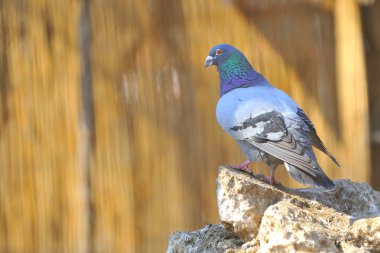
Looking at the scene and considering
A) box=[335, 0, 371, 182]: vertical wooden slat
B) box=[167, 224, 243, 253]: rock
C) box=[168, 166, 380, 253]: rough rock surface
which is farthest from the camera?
box=[335, 0, 371, 182]: vertical wooden slat

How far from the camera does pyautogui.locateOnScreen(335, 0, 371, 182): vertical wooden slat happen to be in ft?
19.7

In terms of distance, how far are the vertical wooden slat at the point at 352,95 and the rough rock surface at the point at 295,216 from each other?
222cm

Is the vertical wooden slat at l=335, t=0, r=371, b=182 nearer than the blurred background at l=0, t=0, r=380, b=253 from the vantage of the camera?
Yes

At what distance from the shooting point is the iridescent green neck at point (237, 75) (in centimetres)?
460

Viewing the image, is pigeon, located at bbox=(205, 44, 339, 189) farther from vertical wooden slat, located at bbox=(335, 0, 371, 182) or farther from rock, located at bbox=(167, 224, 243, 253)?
vertical wooden slat, located at bbox=(335, 0, 371, 182)

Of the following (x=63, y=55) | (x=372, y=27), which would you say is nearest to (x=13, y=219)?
(x=63, y=55)

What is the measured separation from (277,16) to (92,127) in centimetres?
176

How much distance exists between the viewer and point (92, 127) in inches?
A: 248

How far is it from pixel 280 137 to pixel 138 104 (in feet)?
8.63

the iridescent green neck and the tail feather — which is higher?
the iridescent green neck

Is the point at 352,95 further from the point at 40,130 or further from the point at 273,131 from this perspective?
the point at 40,130

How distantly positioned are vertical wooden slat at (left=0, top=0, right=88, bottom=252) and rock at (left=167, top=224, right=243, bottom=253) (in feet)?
8.85

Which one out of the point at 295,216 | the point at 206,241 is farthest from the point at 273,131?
the point at 295,216

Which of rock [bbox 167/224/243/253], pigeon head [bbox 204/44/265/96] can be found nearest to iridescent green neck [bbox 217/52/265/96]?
pigeon head [bbox 204/44/265/96]
